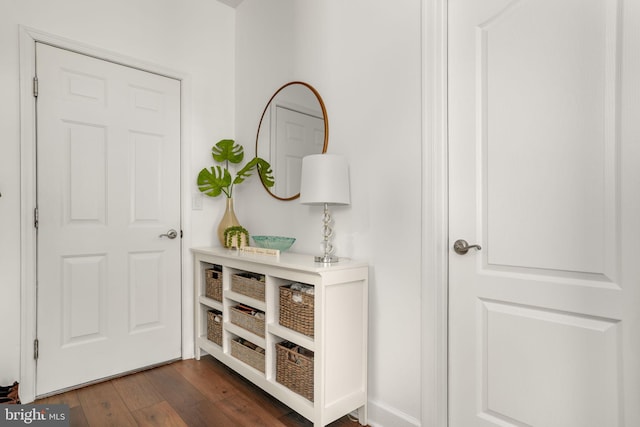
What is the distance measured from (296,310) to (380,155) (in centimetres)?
87

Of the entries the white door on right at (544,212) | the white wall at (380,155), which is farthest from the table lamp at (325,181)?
the white door on right at (544,212)

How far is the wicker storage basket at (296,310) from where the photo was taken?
5.44ft

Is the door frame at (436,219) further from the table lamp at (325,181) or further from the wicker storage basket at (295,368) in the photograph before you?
the wicker storage basket at (295,368)

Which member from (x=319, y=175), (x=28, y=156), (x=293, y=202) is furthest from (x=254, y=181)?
(x=28, y=156)

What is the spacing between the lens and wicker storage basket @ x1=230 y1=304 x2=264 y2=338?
198 cm

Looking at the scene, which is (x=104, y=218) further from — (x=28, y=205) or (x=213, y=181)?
(x=213, y=181)

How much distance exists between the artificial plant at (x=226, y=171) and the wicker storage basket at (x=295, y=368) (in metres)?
1.11

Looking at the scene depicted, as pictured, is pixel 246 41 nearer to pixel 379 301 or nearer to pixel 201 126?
pixel 201 126

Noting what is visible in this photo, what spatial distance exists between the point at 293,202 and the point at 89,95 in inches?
56.4

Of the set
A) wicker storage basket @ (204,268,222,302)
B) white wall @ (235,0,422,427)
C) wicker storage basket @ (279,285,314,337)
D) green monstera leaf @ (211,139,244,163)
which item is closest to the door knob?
white wall @ (235,0,422,427)

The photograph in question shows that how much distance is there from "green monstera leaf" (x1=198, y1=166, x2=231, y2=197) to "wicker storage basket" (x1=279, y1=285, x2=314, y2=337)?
3.48 feet

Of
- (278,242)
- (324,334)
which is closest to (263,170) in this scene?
(278,242)

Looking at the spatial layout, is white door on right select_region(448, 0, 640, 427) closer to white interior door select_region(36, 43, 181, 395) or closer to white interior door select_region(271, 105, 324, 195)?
white interior door select_region(271, 105, 324, 195)

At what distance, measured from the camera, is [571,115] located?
1221 mm
